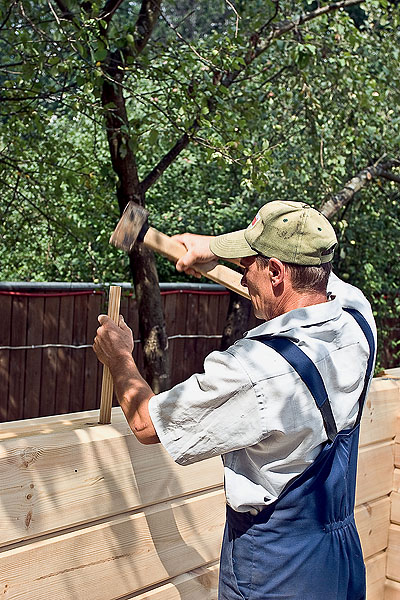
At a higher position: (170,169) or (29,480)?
(170,169)

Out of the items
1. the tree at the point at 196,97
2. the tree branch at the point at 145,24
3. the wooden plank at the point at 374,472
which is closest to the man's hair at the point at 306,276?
the wooden plank at the point at 374,472

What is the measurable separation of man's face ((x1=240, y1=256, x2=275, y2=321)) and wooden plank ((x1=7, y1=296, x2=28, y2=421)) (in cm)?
469

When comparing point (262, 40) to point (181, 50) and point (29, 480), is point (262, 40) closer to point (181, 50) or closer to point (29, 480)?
point (181, 50)

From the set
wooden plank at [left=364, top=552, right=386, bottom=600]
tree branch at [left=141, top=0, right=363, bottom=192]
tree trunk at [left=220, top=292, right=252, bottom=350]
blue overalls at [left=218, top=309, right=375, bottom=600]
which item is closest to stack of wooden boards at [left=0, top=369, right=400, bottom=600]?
blue overalls at [left=218, top=309, right=375, bottom=600]

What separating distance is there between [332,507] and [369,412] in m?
1.40

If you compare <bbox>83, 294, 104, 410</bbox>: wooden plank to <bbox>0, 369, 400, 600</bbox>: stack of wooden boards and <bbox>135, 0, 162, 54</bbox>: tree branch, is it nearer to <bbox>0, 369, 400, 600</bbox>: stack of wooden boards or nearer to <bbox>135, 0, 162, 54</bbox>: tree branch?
<bbox>135, 0, 162, 54</bbox>: tree branch

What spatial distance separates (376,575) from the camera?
11.5 feet

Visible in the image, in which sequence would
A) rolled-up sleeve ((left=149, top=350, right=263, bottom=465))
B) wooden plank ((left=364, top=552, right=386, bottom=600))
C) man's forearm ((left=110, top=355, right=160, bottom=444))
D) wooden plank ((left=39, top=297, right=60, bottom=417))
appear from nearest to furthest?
rolled-up sleeve ((left=149, top=350, right=263, bottom=465)), man's forearm ((left=110, top=355, right=160, bottom=444)), wooden plank ((left=364, top=552, right=386, bottom=600)), wooden plank ((left=39, top=297, right=60, bottom=417))

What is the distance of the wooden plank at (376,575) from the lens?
11.3 ft

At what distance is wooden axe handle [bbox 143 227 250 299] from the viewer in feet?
Answer: 7.93

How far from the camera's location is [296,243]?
74.8 inches

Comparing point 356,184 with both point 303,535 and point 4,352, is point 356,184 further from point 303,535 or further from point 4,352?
point 303,535

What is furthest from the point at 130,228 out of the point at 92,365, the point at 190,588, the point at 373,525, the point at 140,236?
the point at 92,365

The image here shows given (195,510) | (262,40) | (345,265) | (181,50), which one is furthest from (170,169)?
(195,510)
